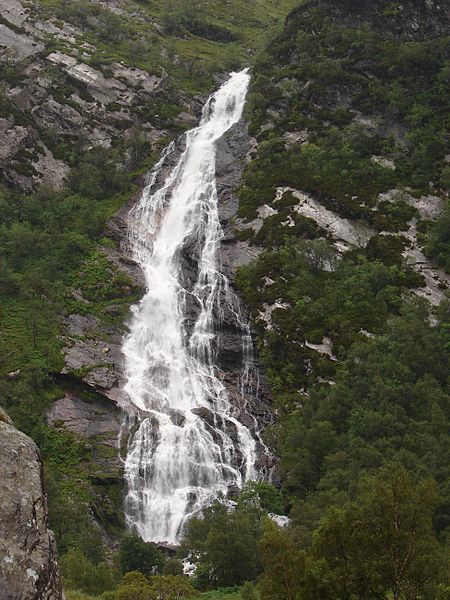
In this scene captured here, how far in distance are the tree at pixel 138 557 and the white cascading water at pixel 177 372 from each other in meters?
6.46

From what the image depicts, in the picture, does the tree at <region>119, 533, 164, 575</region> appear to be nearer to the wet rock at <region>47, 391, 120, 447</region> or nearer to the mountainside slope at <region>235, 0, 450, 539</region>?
the mountainside slope at <region>235, 0, 450, 539</region>

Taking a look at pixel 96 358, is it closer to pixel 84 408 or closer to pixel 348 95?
pixel 84 408

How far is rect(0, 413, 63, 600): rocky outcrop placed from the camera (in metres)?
9.27

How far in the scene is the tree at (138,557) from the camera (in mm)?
31938

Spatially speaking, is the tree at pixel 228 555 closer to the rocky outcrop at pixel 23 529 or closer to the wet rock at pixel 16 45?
the rocky outcrop at pixel 23 529

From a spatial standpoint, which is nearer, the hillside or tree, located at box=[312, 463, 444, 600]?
tree, located at box=[312, 463, 444, 600]

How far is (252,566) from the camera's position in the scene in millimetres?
29531

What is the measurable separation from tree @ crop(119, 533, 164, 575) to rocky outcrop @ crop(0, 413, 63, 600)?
22792 mm

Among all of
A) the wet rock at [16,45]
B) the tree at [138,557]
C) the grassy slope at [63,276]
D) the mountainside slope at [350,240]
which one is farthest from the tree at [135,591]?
the wet rock at [16,45]

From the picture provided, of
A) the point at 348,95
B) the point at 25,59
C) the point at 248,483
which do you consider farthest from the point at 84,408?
the point at 25,59

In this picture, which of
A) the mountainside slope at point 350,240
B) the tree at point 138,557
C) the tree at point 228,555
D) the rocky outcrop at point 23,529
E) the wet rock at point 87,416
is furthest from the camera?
the wet rock at point 87,416

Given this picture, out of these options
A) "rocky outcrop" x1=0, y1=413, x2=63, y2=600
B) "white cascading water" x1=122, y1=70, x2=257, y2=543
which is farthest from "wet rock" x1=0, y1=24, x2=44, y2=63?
"rocky outcrop" x1=0, y1=413, x2=63, y2=600

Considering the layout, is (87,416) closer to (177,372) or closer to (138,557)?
(177,372)

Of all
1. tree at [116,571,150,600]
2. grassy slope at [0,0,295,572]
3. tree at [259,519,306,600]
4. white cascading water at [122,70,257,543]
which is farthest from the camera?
grassy slope at [0,0,295,572]
